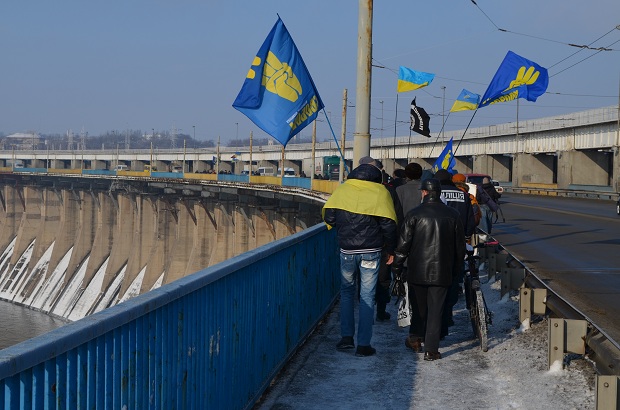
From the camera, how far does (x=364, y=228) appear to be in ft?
27.8

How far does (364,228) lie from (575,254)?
11.4 m

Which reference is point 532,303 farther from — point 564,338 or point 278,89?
point 278,89

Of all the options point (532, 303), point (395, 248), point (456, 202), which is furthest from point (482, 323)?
point (456, 202)

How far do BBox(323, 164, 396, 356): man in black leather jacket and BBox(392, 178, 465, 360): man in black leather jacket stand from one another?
0.18 m

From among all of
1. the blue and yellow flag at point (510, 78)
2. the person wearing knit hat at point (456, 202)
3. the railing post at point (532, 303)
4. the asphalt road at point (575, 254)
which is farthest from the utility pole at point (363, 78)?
the blue and yellow flag at point (510, 78)

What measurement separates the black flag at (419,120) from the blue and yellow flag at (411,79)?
0.58 meters

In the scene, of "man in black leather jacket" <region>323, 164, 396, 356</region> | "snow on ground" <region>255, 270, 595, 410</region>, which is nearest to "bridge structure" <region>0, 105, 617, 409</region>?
"snow on ground" <region>255, 270, 595, 410</region>

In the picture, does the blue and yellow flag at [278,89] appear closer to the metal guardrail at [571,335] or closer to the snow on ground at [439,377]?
the snow on ground at [439,377]

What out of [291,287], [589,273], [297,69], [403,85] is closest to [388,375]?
[291,287]

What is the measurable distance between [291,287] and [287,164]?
4609 inches

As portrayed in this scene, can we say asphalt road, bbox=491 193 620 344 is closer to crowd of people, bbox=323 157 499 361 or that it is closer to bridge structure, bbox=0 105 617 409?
crowd of people, bbox=323 157 499 361

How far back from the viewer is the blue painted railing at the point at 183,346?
3.37 meters

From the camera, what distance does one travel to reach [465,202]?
9.81 metres

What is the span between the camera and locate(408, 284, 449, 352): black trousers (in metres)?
8.43
